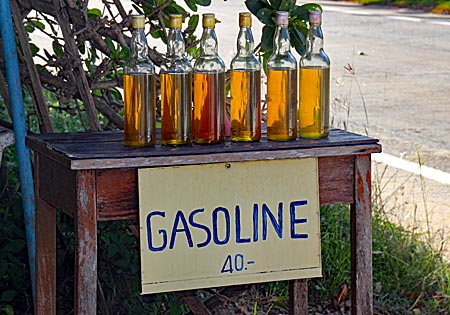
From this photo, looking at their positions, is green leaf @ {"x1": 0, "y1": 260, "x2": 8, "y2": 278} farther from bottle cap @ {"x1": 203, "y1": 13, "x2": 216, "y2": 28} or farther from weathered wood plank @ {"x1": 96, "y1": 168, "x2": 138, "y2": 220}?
bottle cap @ {"x1": 203, "y1": 13, "x2": 216, "y2": 28}

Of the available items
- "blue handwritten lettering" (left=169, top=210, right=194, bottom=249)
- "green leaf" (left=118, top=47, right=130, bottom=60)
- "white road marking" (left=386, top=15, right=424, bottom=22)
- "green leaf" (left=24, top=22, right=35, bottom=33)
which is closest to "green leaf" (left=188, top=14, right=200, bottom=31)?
"green leaf" (left=118, top=47, right=130, bottom=60)

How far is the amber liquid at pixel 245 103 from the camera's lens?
2.49 metres

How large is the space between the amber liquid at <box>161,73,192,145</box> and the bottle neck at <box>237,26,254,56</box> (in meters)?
0.15

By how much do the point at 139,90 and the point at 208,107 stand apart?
0.60ft

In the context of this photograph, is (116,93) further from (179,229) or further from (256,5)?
(179,229)

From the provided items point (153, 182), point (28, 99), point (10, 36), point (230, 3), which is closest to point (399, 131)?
point (28, 99)

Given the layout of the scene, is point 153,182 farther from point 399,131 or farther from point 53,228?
point 399,131

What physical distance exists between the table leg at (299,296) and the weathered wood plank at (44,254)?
0.76 metres

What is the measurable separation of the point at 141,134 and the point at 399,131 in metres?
4.98

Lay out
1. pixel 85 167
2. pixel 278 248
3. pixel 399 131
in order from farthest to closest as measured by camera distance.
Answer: pixel 399 131 → pixel 278 248 → pixel 85 167

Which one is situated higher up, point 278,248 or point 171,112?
point 171,112

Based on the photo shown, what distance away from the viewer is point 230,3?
16.1 metres

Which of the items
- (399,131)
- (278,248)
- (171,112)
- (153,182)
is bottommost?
(399,131)

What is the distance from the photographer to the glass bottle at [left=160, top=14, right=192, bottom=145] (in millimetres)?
2443
